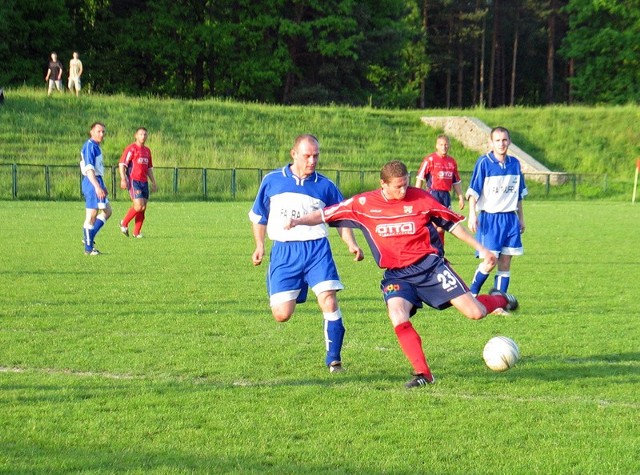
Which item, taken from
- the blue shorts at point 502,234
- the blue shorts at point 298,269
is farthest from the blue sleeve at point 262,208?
the blue shorts at point 502,234

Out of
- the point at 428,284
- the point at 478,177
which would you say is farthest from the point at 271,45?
the point at 428,284

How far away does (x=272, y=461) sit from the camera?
4805mm

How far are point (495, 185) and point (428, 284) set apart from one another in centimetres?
391

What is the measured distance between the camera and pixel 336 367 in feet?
22.8

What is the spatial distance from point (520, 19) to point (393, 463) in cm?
7018

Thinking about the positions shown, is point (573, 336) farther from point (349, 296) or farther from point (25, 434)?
point (25, 434)

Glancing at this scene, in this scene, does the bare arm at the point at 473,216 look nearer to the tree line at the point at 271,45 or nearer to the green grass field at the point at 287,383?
the green grass field at the point at 287,383

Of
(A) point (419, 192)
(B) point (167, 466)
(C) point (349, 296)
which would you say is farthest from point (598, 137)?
(B) point (167, 466)

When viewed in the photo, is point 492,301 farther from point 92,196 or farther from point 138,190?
Result: point 138,190

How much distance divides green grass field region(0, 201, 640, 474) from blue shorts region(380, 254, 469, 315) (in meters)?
0.57

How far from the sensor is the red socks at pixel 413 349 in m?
6.45

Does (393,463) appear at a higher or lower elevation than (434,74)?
lower

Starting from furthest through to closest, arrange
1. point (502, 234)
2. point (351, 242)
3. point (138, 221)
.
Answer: point (138, 221)
point (502, 234)
point (351, 242)

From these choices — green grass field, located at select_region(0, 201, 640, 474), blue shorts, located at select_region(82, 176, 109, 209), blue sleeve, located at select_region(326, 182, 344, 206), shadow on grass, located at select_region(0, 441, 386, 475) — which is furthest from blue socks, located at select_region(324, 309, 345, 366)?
blue shorts, located at select_region(82, 176, 109, 209)
